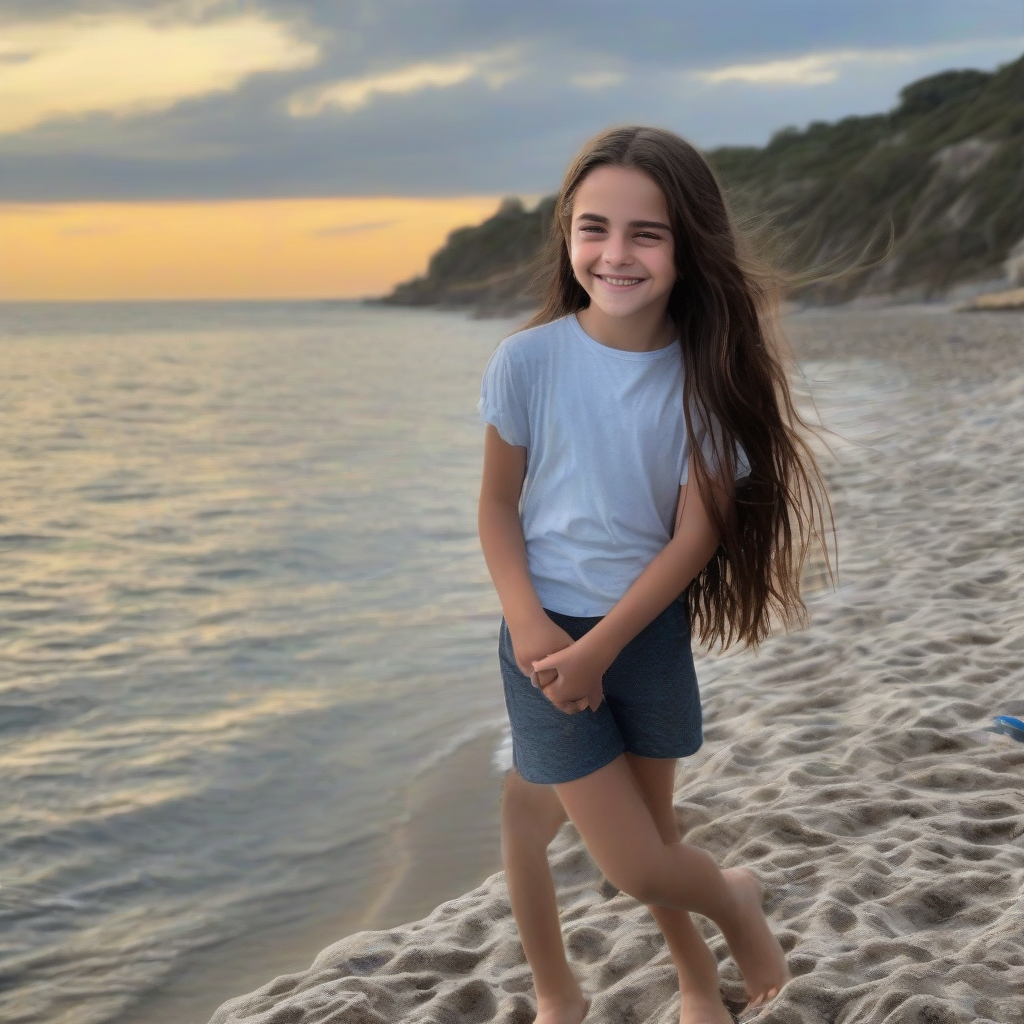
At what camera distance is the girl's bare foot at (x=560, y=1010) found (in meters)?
2.43

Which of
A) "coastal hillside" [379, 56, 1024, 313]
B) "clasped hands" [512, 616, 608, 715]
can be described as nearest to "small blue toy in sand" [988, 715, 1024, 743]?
"clasped hands" [512, 616, 608, 715]

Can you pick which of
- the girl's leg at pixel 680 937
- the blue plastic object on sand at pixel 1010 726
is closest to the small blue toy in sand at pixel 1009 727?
the blue plastic object on sand at pixel 1010 726

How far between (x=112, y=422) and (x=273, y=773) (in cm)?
1372

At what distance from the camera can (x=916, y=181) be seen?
47.0m

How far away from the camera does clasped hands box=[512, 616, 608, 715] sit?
1975 millimetres

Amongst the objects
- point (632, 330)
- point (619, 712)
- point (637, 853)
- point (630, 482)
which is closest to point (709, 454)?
point (630, 482)

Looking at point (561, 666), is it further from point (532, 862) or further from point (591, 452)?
point (532, 862)

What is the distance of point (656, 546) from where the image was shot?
83.4 inches

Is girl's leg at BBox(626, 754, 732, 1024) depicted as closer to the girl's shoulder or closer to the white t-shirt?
the white t-shirt

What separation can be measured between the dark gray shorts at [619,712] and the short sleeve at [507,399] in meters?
0.35

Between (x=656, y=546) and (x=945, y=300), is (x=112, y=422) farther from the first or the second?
(x=945, y=300)

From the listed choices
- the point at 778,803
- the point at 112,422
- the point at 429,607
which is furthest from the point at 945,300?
the point at 778,803

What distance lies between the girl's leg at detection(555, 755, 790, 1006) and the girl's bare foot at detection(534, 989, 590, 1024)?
14.5 inches

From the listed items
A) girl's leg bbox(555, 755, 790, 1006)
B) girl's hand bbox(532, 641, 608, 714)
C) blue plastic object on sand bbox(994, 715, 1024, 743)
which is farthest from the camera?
blue plastic object on sand bbox(994, 715, 1024, 743)
